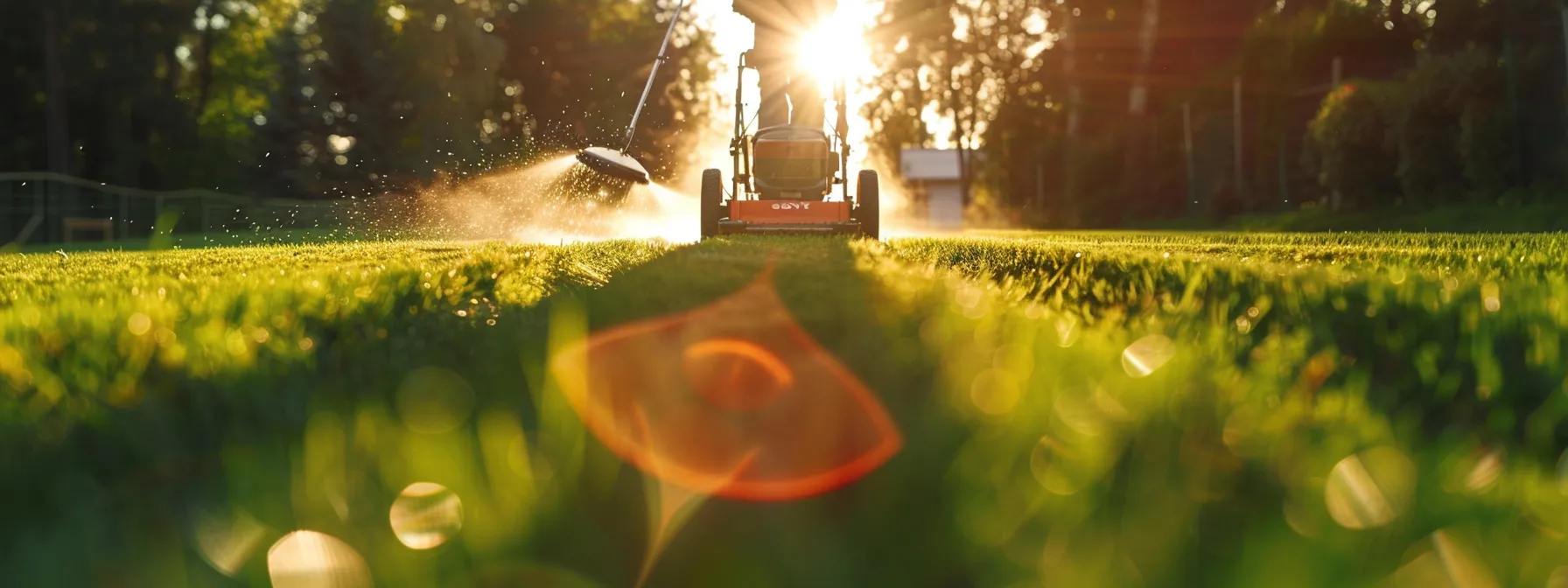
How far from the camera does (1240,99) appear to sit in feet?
120

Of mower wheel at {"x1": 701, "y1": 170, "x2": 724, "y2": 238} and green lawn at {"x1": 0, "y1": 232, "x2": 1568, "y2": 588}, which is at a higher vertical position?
mower wheel at {"x1": 701, "y1": 170, "x2": 724, "y2": 238}

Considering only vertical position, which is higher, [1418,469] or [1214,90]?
[1214,90]

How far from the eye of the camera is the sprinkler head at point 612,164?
15.4m

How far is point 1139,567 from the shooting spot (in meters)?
1.64

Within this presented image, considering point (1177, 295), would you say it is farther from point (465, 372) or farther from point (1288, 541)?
point (1288, 541)

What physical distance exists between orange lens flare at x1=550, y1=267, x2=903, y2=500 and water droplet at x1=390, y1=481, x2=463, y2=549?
0.48 meters

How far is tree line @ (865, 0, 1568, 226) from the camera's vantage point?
23234mm

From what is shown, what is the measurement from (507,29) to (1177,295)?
194ft

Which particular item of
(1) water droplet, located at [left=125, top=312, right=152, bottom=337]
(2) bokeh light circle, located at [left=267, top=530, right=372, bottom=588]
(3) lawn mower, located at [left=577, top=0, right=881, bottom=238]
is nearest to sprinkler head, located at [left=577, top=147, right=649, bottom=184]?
(3) lawn mower, located at [left=577, top=0, right=881, bottom=238]

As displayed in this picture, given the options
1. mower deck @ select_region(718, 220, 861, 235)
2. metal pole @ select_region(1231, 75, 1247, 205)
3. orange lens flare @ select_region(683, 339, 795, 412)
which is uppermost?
metal pole @ select_region(1231, 75, 1247, 205)

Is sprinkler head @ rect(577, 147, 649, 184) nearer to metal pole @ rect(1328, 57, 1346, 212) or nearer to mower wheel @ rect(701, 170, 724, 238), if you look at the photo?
mower wheel @ rect(701, 170, 724, 238)

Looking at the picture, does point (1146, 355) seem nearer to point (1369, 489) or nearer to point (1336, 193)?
point (1369, 489)

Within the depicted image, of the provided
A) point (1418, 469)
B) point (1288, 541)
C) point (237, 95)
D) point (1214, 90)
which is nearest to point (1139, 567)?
point (1288, 541)

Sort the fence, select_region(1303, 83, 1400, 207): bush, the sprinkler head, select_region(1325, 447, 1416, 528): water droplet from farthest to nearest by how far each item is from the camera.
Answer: the fence → select_region(1303, 83, 1400, 207): bush → the sprinkler head → select_region(1325, 447, 1416, 528): water droplet
